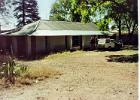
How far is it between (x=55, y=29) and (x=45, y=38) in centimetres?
222

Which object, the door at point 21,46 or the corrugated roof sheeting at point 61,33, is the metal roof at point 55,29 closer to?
the corrugated roof sheeting at point 61,33

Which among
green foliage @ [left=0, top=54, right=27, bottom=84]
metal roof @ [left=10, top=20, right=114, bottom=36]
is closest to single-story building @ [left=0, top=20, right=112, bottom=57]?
metal roof @ [left=10, top=20, right=114, bottom=36]

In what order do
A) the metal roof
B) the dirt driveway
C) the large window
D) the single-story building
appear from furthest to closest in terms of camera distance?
1. the large window
2. the single-story building
3. the metal roof
4. the dirt driveway

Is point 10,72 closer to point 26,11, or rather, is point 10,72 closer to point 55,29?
point 55,29

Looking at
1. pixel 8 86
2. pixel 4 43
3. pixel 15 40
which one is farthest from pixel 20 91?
pixel 4 43

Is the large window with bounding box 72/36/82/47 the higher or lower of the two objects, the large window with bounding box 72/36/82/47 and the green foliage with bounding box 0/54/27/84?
the higher

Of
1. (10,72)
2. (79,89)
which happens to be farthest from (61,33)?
(79,89)

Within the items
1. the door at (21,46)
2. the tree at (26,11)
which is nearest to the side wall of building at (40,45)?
the door at (21,46)

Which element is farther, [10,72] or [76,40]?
[76,40]

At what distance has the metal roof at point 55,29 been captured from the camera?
29962 mm

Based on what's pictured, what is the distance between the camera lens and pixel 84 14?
26297 mm

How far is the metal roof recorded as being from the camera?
30.0 m

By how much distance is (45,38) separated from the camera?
31266mm

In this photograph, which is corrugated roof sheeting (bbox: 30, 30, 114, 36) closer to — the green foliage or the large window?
the large window
